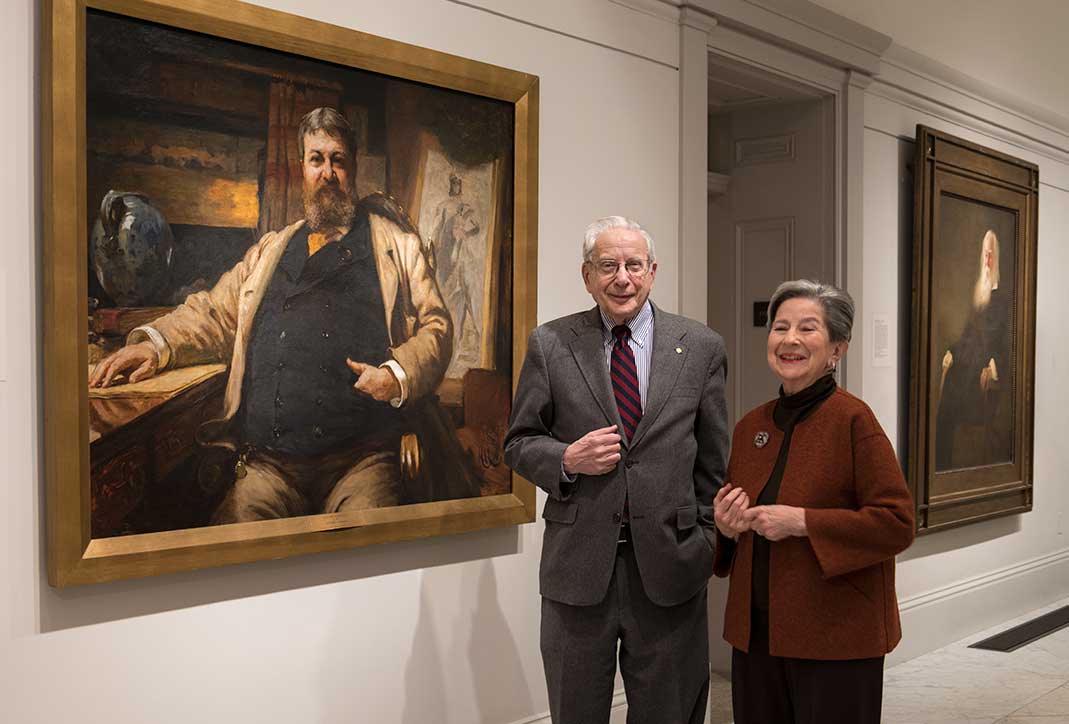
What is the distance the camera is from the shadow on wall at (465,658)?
14.6 feet

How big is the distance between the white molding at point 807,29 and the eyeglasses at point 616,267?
2.49m

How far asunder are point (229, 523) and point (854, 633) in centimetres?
202

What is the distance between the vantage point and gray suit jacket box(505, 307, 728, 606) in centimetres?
358

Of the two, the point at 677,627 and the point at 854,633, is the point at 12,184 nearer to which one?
the point at 677,627

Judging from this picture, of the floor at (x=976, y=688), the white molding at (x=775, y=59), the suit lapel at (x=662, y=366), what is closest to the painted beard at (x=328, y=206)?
the suit lapel at (x=662, y=366)

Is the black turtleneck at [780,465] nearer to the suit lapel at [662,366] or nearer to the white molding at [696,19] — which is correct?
the suit lapel at [662,366]

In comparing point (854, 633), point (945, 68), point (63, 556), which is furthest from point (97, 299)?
point (945, 68)

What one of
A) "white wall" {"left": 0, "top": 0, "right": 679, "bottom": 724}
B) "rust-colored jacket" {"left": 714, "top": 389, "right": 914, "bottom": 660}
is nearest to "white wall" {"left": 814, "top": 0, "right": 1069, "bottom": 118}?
"white wall" {"left": 0, "top": 0, "right": 679, "bottom": 724}

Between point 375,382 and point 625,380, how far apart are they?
1.03 metres

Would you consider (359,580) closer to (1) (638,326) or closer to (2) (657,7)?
(1) (638,326)

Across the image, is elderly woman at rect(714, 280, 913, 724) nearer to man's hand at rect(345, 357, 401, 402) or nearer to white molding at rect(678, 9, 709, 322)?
man's hand at rect(345, 357, 401, 402)

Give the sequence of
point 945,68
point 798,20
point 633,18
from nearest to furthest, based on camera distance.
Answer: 1. point 633,18
2. point 798,20
3. point 945,68

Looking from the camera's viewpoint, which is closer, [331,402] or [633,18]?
[331,402]

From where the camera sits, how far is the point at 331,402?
4090mm
